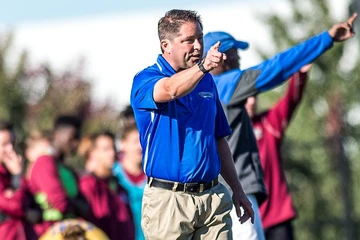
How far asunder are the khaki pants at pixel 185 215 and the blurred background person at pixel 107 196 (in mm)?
5789

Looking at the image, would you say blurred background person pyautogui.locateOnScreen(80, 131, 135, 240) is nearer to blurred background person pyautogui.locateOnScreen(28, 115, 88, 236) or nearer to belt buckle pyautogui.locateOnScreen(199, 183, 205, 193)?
blurred background person pyautogui.locateOnScreen(28, 115, 88, 236)

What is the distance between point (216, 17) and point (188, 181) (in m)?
26.1

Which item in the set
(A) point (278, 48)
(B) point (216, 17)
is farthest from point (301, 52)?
(B) point (216, 17)

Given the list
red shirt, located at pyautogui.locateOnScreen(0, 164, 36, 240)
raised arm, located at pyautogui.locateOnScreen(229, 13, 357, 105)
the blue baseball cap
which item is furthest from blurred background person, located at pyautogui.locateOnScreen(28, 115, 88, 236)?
raised arm, located at pyautogui.locateOnScreen(229, 13, 357, 105)

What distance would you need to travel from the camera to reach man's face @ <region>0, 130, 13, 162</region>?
12.7m

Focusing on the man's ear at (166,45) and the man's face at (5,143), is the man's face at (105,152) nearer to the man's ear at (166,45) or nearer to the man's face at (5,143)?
the man's face at (5,143)

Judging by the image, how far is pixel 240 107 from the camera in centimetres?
1095

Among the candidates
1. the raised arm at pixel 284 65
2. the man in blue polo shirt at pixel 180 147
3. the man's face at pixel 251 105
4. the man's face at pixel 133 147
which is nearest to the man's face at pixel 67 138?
the man's face at pixel 133 147

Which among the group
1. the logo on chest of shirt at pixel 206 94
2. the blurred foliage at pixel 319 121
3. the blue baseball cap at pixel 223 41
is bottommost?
the blurred foliage at pixel 319 121

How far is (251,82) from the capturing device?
10781 mm

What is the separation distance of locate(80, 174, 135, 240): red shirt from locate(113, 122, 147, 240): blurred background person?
0.47ft

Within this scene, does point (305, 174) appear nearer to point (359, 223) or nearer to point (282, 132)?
point (359, 223)

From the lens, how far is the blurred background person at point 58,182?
1341 cm

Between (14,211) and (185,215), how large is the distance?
3927 millimetres
